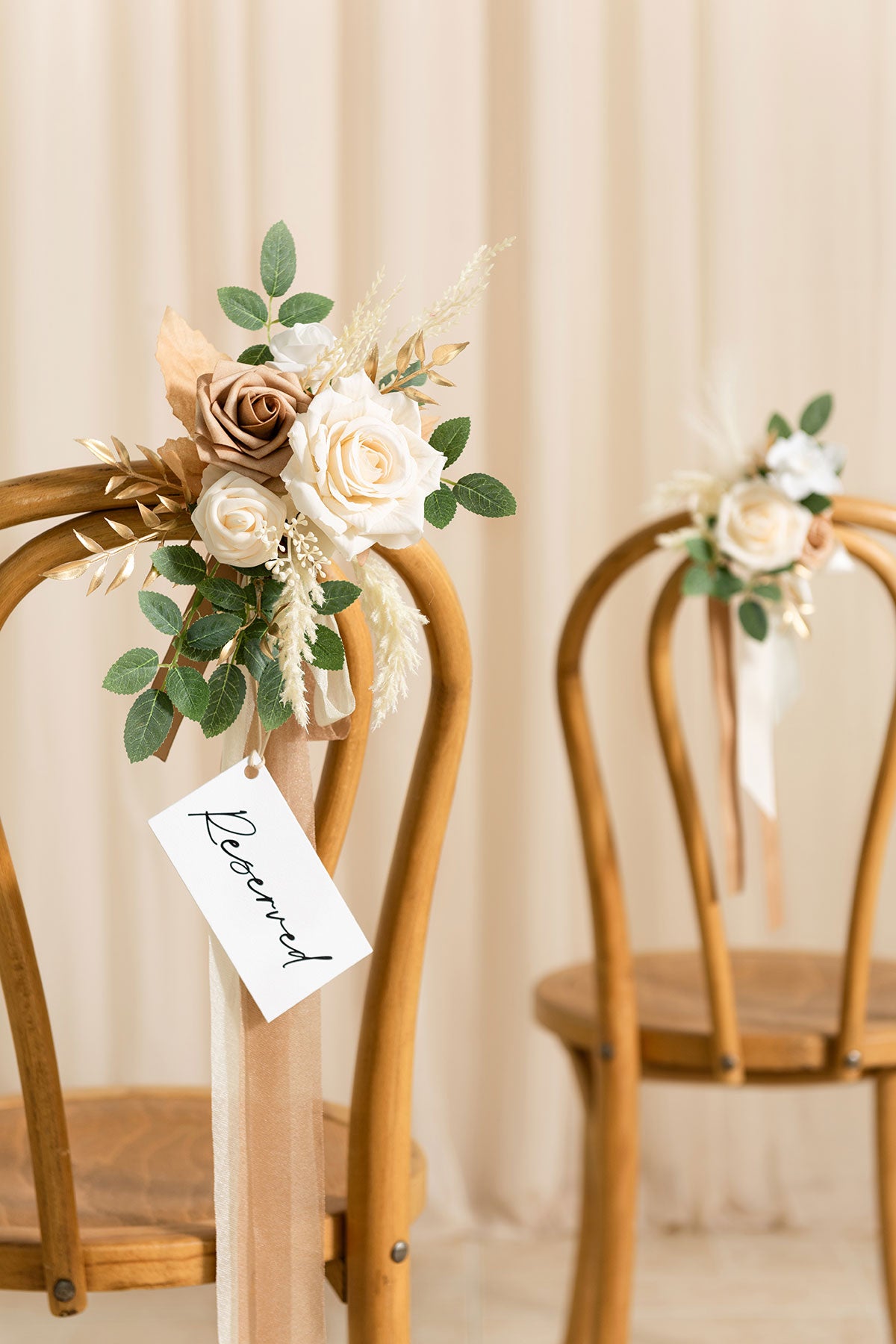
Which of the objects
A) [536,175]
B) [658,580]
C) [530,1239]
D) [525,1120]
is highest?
[536,175]

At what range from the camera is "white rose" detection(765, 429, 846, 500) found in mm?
1249

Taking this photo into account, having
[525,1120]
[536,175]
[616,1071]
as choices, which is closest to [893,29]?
[536,175]

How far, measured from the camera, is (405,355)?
2.26ft

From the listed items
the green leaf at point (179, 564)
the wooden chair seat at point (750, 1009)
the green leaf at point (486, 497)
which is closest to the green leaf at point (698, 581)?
the wooden chair seat at point (750, 1009)

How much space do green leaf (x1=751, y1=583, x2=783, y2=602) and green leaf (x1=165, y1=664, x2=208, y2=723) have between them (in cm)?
75

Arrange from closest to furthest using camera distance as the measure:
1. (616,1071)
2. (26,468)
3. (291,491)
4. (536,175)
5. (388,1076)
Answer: (291,491) → (388,1076) → (616,1071) → (26,468) → (536,175)

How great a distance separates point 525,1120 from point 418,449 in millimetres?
1559

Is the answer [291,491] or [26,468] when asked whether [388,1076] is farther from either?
[26,468]

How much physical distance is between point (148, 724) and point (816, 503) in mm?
787

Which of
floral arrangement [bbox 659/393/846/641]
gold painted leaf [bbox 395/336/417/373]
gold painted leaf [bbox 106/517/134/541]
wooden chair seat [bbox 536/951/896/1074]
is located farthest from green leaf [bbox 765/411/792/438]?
gold painted leaf [bbox 106/517/134/541]

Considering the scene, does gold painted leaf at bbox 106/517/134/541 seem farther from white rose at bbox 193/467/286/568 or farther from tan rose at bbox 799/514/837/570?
tan rose at bbox 799/514/837/570

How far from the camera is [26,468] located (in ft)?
6.05

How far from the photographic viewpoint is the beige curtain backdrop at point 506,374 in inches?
73.4

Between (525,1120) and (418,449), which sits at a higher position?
(418,449)
